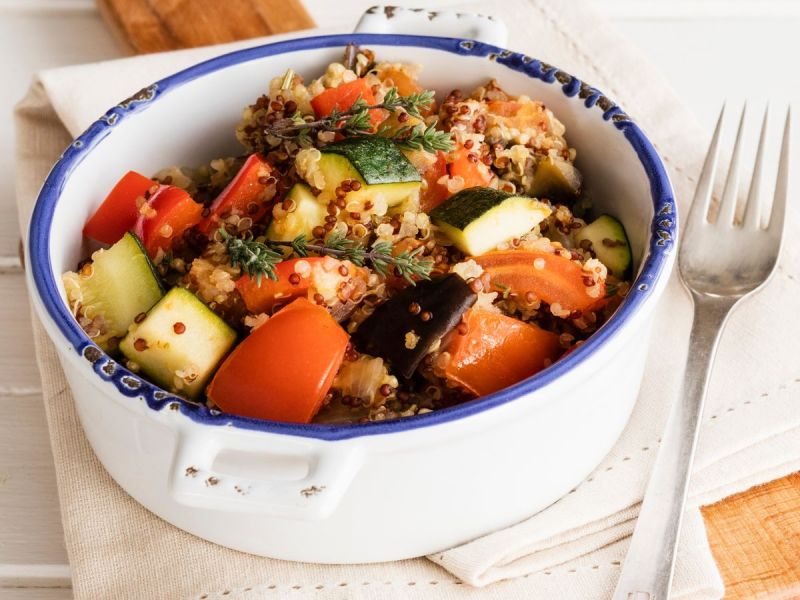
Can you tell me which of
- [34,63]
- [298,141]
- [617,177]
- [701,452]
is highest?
[298,141]

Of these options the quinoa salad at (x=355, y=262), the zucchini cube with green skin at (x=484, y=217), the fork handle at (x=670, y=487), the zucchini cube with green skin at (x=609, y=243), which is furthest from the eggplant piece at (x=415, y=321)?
the fork handle at (x=670, y=487)

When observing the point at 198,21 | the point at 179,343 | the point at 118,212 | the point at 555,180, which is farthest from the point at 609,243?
the point at 198,21

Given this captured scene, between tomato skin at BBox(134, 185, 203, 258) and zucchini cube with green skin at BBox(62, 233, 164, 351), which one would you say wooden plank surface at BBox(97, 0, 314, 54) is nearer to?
tomato skin at BBox(134, 185, 203, 258)

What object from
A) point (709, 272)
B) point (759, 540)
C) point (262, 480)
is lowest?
point (759, 540)

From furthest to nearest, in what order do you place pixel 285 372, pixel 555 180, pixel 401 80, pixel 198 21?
pixel 198 21 < pixel 401 80 < pixel 555 180 < pixel 285 372

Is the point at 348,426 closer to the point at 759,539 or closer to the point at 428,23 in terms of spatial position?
the point at 759,539

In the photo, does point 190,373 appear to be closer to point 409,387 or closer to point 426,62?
point 409,387

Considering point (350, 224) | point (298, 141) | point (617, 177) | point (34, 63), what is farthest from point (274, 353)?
point (34, 63)
